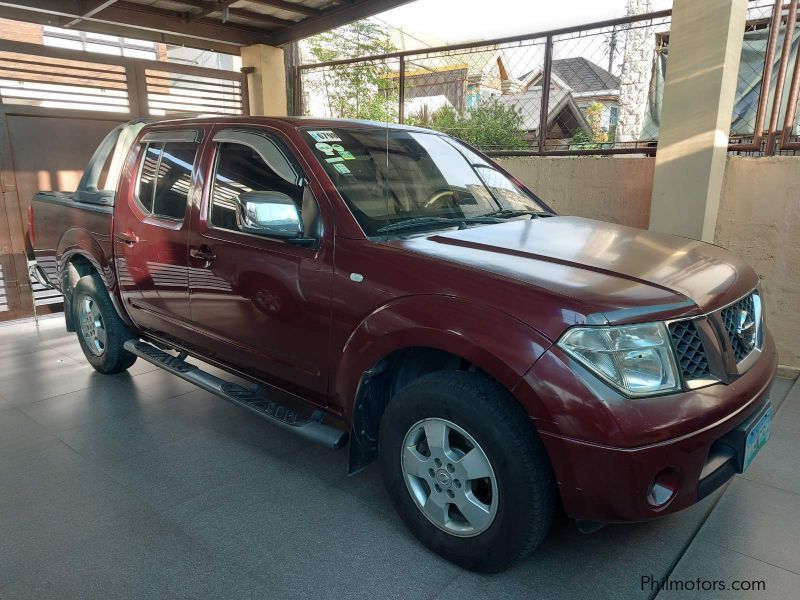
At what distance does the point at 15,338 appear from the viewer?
579cm

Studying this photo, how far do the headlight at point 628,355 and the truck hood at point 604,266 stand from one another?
0.05 m

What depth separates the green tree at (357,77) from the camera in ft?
22.5

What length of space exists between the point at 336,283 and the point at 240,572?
127cm

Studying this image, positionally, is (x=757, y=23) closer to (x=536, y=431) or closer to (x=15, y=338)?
(x=536, y=431)

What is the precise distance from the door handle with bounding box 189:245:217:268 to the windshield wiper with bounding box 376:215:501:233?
107 centimetres

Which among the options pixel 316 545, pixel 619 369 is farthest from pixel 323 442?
pixel 619 369

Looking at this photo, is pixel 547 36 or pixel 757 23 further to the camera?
pixel 547 36

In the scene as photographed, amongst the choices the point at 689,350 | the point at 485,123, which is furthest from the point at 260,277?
the point at 485,123

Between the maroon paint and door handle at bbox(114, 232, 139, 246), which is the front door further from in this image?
door handle at bbox(114, 232, 139, 246)

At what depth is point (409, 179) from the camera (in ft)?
9.92

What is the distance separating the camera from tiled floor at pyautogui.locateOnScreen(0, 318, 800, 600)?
2.30 m

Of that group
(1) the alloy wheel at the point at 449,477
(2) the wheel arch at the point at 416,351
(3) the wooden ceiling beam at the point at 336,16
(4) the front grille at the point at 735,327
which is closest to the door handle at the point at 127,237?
(2) the wheel arch at the point at 416,351

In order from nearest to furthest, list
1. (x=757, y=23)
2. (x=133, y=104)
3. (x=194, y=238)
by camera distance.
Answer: (x=194, y=238)
(x=757, y=23)
(x=133, y=104)

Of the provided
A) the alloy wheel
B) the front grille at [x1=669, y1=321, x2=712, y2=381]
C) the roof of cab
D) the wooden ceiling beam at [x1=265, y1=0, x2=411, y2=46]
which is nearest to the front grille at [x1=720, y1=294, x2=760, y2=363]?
the front grille at [x1=669, y1=321, x2=712, y2=381]
